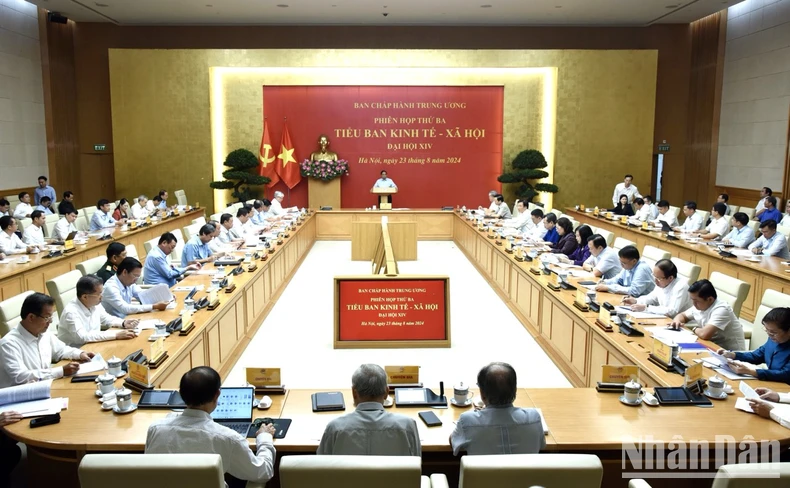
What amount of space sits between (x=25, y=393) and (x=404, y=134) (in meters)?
11.9

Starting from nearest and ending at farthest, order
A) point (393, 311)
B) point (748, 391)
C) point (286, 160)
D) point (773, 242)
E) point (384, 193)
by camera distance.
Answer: point (748, 391) → point (393, 311) → point (773, 242) → point (384, 193) → point (286, 160)

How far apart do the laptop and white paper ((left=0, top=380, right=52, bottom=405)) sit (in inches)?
34.7

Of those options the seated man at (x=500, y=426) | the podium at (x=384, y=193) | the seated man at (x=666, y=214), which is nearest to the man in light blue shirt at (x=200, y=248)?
the seated man at (x=500, y=426)

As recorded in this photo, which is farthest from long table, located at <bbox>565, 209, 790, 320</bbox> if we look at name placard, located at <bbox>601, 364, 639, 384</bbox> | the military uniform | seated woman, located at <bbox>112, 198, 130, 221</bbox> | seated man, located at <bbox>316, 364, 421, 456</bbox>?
seated woman, located at <bbox>112, 198, 130, 221</bbox>

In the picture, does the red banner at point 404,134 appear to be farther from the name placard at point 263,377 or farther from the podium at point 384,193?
the name placard at point 263,377

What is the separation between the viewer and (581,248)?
7156 millimetres

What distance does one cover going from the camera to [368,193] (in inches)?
565

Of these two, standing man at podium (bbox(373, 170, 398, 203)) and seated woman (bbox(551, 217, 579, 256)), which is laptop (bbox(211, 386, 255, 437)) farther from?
standing man at podium (bbox(373, 170, 398, 203))

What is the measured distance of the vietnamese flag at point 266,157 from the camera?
1385cm

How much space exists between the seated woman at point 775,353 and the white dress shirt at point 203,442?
264cm

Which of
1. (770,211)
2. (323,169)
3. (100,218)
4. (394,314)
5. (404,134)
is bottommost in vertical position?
(394,314)

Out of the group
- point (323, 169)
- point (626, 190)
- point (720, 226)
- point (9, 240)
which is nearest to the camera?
point (9, 240)

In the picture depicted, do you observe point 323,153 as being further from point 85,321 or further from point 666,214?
point 85,321

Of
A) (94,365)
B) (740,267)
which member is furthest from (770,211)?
(94,365)
